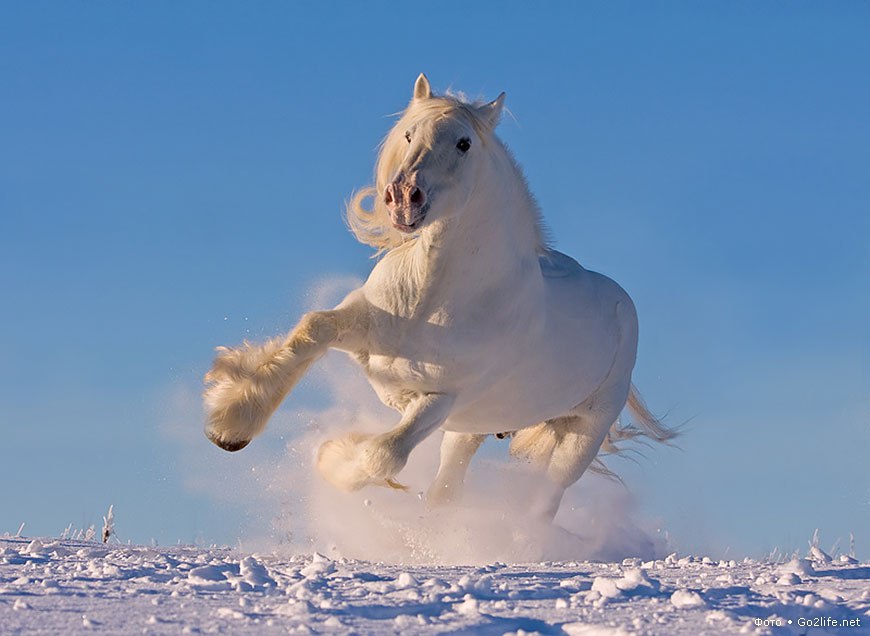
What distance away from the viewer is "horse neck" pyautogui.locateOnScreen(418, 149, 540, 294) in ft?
17.5

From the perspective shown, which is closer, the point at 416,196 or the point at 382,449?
the point at 416,196

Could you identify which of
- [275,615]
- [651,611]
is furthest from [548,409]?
[275,615]

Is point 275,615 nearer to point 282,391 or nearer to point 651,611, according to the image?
point 651,611

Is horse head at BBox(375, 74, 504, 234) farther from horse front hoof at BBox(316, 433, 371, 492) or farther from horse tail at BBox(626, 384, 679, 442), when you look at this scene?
horse tail at BBox(626, 384, 679, 442)

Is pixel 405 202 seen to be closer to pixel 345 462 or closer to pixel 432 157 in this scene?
pixel 432 157

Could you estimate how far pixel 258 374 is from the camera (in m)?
5.39

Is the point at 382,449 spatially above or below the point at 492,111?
below

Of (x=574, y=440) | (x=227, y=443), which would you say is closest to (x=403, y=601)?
(x=227, y=443)

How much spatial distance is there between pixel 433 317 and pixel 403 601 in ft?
7.87

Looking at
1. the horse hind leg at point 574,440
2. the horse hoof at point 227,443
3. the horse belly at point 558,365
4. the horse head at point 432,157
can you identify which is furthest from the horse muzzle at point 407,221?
the horse hind leg at point 574,440

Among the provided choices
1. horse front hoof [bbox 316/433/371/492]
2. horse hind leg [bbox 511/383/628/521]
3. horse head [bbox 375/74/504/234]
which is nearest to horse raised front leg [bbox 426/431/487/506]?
horse hind leg [bbox 511/383/628/521]

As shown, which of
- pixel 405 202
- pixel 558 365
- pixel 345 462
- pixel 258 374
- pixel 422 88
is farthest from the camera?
pixel 558 365

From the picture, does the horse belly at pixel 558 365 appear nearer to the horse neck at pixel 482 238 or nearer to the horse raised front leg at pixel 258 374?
the horse neck at pixel 482 238

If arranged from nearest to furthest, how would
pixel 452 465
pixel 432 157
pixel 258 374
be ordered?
pixel 432 157, pixel 258 374, pixel 452 465
